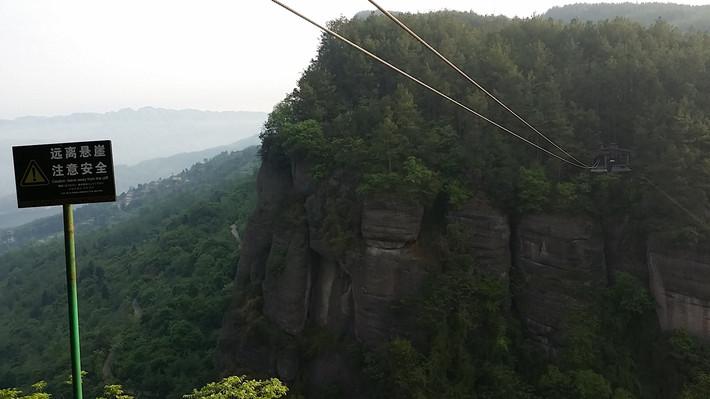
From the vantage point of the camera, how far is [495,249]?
2295 centimetres

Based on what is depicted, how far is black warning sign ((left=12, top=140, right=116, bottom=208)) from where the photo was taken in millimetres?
5219

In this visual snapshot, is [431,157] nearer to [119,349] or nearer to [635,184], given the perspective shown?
[635,184]

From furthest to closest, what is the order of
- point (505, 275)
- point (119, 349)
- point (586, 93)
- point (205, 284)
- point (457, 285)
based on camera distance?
point (205, 284), point (119, 349), point (586, 93), point (505, 275), point (457, 285)

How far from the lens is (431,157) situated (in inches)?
955

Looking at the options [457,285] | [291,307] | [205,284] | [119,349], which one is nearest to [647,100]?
[457,285]

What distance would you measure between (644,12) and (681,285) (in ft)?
243

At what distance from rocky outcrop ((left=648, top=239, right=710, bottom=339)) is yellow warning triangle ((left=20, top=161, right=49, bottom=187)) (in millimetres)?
24058

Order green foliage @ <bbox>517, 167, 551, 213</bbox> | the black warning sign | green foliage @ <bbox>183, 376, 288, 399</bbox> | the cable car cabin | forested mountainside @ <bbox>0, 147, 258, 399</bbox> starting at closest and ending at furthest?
1. the black warning sign
2. green foliage @ <bbox>183, 376, 288, 399</bbox>
3. the cable car cabin
4. green foliage @ <bbox>517, 167, 551, 213</bbox>
5. forested mountainside @ <bbox>0, 147, 258, 399</bbox>

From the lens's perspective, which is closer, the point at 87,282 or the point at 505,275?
the point at 505,275

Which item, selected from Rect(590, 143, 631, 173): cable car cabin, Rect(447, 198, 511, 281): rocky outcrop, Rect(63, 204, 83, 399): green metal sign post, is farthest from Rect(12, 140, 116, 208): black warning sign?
Rect(590, 143, 631, 173): cable car cabin

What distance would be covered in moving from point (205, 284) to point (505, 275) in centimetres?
3445

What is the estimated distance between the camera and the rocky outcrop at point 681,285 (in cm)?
2002

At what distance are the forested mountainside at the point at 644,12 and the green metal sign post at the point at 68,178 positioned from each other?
60.6 meters

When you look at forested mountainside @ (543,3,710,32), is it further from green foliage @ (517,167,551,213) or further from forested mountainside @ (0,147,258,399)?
forested mountainside @ (0,147,258,399)
